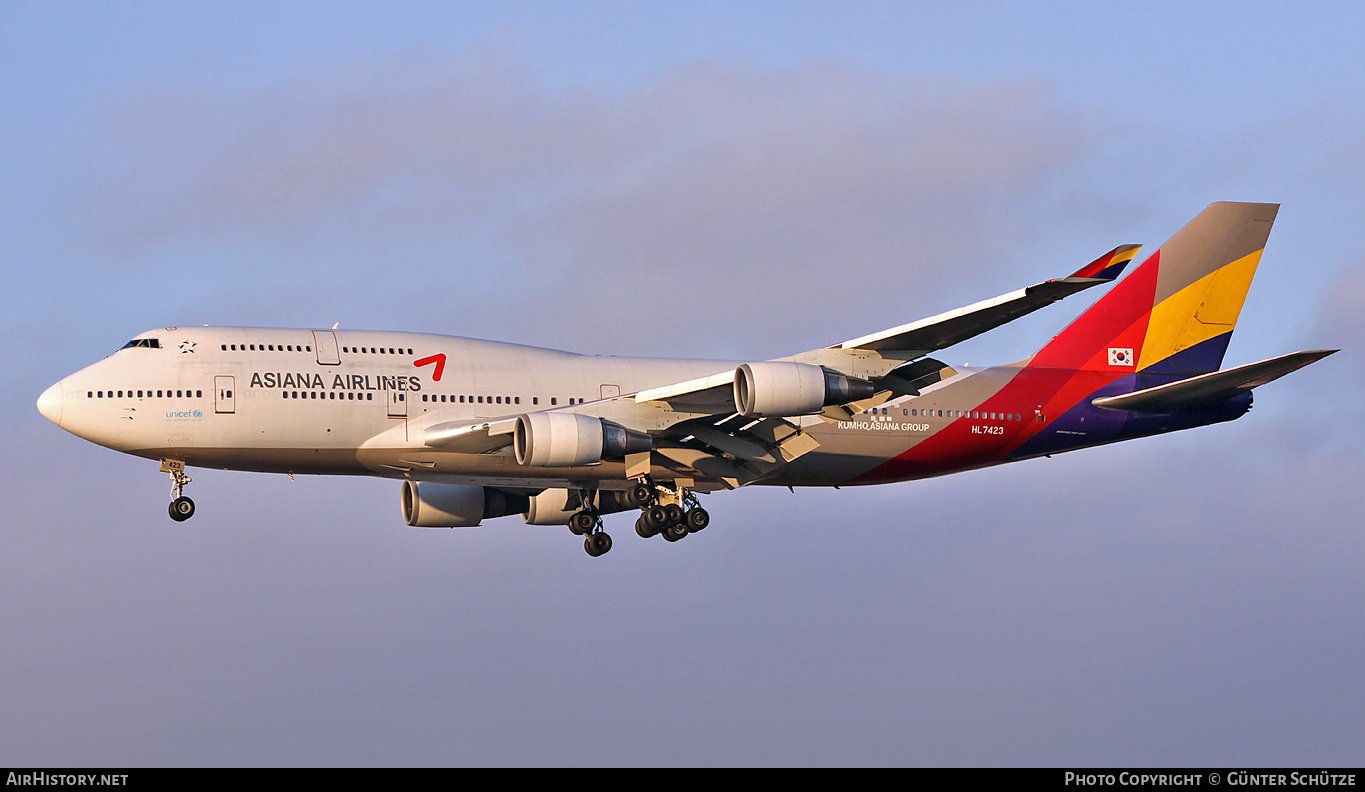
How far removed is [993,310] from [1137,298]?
47.3 ft

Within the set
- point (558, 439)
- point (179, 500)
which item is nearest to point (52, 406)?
point (179, 500)

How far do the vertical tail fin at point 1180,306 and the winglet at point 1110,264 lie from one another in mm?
14219

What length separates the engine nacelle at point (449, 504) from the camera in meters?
48.8

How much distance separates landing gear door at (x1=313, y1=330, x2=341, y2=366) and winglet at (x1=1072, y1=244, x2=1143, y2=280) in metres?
19.1

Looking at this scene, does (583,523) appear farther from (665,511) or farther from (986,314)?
(986,314)

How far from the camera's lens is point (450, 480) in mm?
43219

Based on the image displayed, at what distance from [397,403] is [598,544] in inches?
313

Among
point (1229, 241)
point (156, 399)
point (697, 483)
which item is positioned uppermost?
point (1229, 241)

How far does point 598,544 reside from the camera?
46656 mm

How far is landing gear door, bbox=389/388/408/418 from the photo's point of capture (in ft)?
137

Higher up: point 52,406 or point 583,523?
point 52,406

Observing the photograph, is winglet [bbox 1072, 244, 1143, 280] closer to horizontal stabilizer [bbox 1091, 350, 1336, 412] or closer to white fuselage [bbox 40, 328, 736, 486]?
horizontal stabilizer [bbox 1091, 350, 1336, 412]
